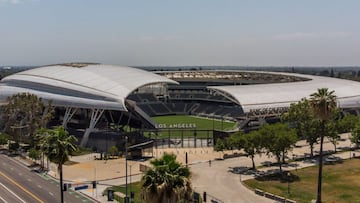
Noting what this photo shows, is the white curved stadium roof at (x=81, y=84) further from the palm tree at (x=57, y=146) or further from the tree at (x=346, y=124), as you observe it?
the palm tree at (x=57, y=146)

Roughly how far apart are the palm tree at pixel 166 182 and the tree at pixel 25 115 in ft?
241

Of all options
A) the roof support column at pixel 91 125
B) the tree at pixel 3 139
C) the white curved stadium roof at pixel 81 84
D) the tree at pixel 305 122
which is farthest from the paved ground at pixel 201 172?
the tree at pixel 3 139

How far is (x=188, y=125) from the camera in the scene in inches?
5000

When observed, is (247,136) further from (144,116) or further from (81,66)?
(81,66)

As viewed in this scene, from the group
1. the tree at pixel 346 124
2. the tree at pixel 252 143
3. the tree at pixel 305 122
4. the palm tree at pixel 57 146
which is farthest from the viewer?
the tree at pixel 346 124

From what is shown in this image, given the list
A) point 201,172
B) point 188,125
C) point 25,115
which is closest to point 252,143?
point 201,172

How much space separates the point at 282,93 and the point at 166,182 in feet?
325

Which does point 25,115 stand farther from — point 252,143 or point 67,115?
point 252,143

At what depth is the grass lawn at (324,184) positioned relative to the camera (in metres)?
58.8

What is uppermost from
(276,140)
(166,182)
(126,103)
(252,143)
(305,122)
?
(166,182)

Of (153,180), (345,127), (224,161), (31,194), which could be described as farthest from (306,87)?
(153,180)

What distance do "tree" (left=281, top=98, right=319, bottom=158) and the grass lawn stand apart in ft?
22.3

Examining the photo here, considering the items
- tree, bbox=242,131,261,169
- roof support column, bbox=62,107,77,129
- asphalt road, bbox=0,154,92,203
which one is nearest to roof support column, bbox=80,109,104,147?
→ roof support column, bbox=62,107,77,129

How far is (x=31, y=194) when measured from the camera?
59531mm
